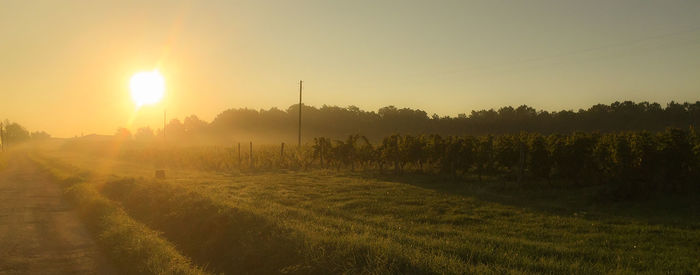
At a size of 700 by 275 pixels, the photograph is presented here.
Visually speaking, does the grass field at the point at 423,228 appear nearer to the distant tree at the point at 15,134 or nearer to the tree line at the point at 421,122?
the tree line at the point at 421,122

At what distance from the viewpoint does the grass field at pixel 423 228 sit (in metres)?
8.25

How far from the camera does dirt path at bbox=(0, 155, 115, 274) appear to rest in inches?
375

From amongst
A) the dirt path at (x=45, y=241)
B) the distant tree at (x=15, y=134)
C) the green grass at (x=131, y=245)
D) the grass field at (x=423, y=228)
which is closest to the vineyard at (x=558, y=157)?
the grass field at (x=423, y=228)

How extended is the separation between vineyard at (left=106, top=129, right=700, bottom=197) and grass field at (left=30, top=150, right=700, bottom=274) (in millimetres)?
918

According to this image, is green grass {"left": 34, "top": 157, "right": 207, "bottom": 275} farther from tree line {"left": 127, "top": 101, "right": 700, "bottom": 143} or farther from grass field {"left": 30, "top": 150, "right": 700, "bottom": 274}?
tree line {"left": 127, "top": 101, "right": 700, "bottom": 143}

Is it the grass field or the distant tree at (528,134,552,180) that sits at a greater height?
the distant tree at (528,134,552,180)

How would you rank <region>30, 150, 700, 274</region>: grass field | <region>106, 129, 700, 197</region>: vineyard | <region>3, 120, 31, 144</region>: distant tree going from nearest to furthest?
1. <region>30, 150, 700, 274</region>: grass field
2. <region>106, 129, 700, 197</region>: vineyard
3. <region>3, 120, 31, 144</region>: distant tree

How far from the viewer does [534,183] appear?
2369 cm

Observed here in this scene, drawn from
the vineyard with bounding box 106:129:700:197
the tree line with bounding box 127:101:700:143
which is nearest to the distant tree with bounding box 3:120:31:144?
the tree line with bounding box 127:101:700:143

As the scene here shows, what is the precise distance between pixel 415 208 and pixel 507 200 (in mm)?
4292

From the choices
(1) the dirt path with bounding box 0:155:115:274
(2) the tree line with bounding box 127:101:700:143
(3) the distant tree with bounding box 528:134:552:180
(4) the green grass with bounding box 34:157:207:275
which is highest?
(2) the tree line with bounding box 127:101:700:143

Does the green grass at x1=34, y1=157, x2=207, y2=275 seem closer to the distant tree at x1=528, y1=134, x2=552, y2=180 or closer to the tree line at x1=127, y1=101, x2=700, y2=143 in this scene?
the distant tree at x1=528, y1=134, x2=552, y2=180

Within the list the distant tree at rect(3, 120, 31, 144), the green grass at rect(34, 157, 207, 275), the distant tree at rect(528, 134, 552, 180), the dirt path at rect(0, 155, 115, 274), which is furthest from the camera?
the distant tree at rect(3, 120, 31, 144)

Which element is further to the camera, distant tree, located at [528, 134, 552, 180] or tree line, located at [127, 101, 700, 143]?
tree line, located at [127, 101, 700, 143]
